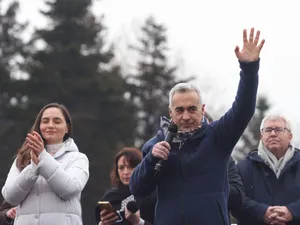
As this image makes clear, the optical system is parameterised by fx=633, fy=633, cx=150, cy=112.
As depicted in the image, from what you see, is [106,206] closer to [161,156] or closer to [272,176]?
[272,176]

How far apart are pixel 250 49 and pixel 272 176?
6.80 ft

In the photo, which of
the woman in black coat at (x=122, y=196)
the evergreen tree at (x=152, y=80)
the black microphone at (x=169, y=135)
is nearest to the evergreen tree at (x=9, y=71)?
the evergreen tree at (x=152, y=80)

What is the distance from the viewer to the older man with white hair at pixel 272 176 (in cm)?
597

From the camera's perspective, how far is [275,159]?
6.24 m

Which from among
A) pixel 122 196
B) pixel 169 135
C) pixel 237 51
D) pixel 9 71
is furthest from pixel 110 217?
pixel 9 71

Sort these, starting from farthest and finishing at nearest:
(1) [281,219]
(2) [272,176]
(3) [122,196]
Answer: (3) [122,196]
(2) [272,176]
(1) [281,219]

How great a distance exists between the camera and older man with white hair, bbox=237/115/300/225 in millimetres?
5973

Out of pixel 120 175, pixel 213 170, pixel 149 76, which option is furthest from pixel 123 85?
pixel 213 170

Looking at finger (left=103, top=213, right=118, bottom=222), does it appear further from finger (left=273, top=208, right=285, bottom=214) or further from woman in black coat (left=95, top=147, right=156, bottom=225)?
finger (left=273, top=208, right=285, bottom=214)

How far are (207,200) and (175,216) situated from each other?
0.26 m

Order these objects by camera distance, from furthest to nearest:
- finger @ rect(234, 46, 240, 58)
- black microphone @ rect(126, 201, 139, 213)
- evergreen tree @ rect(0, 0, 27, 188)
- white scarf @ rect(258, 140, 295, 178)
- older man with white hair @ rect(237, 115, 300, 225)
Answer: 1. evergreen tree @ rect(0, 0, 27, 188)
2. black microphone @ rect(126, 201, 139, 213)
3. white scarf @ rect(258, 140, 295, 178)
4. older man with white hair @ rect(237, 115, 300, 225)
5. finger @ rect(234, 46, 240, 58)

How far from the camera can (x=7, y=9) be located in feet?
121

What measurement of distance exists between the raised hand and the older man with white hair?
1900 millimetres

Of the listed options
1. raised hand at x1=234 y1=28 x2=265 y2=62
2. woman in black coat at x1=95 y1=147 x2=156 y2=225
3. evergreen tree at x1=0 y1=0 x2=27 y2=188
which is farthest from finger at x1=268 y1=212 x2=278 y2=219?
evergreen tree at x1=0 y1=0 x2=27 y2=188
